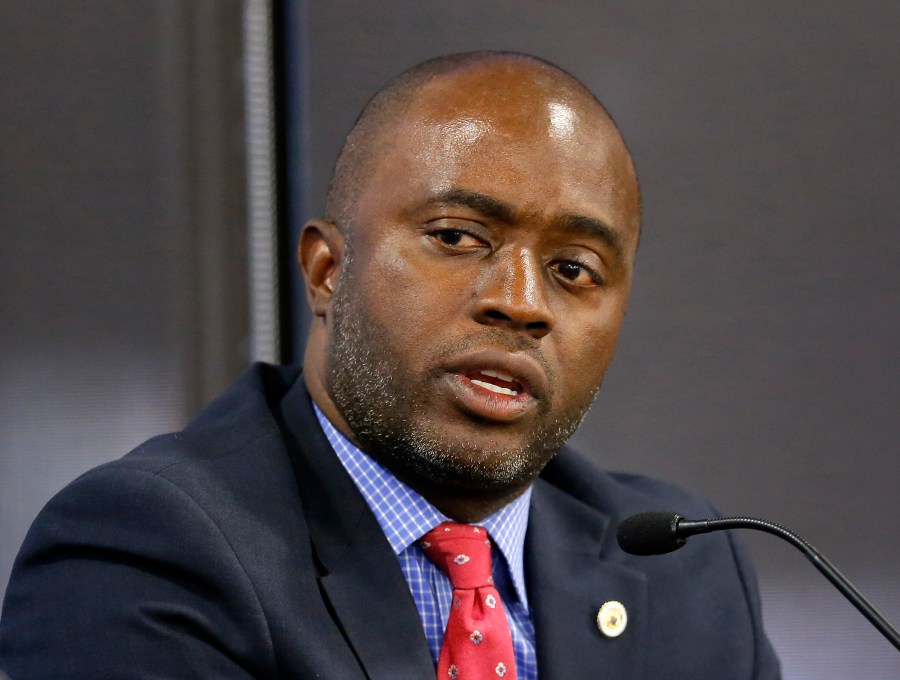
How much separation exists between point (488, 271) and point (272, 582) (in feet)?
1.64

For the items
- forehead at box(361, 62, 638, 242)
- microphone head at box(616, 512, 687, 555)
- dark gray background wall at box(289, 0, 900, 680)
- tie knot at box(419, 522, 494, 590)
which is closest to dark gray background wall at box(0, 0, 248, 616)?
dark gray background wall at box(289, 0, 900, 680)

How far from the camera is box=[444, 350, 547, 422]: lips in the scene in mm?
1555

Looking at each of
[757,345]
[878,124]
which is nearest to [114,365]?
[757,345]

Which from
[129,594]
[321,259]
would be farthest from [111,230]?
[129,594]

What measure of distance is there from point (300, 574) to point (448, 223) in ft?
1.68

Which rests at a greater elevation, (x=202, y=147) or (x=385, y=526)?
(x=202, y=147)

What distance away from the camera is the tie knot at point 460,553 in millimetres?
1631

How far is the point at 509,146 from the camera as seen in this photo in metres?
1.63

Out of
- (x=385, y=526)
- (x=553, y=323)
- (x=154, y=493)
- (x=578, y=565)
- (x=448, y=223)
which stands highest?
(x=448, y=223)

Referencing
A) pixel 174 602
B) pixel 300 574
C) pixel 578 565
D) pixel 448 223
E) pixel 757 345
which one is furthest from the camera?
pixel 757 345

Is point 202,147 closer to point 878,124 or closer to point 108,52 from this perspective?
point 108,52

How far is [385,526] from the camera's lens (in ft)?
5.43

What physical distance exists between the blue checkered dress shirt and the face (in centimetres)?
3

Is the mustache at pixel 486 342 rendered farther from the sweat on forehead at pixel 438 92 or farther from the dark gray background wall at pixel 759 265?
the dark gray background wall at pixel 759 265
